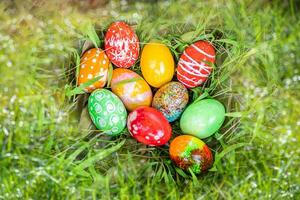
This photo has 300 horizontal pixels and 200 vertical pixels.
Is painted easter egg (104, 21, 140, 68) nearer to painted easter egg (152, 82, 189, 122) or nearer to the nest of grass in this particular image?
the nest of grass

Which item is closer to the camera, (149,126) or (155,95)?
(149,126)

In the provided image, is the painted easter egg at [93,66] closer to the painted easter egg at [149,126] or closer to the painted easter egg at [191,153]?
the painted easter egg at [149,126]

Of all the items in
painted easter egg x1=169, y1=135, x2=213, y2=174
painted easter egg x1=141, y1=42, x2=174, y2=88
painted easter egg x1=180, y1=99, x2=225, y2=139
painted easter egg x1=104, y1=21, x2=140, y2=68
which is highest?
painted easter egg x1=104, y1=21, x2=140, y2=68

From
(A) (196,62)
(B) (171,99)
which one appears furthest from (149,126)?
(A) (196,62)

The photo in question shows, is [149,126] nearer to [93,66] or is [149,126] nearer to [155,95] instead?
[155,95]

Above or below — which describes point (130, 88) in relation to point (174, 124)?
above

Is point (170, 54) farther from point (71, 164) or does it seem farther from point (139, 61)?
point (71, 164)

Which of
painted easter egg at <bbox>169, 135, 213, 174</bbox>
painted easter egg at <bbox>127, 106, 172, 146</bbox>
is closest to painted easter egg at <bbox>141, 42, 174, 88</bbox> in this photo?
painted easter egg at <bbox>127, 106, 172, 146</bbox>
